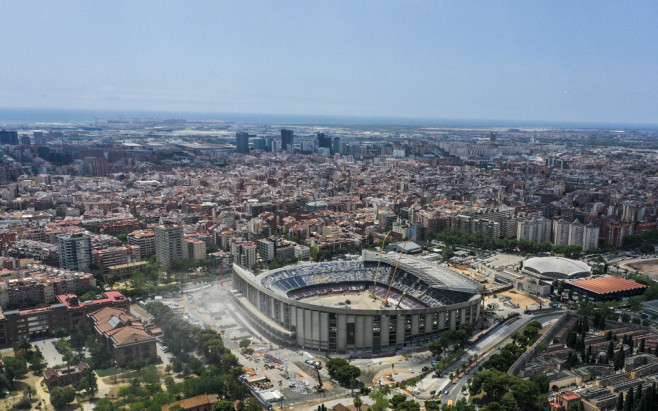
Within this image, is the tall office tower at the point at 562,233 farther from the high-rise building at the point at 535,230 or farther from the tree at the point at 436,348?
the tree at the point at 436,348

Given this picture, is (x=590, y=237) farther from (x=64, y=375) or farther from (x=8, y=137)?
(x=8, y=137)

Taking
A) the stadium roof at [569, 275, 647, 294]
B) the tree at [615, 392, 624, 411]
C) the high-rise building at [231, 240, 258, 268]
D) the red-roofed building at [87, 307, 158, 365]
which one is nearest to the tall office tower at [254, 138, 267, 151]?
the high-rise building at [231, 240, 258, 268]

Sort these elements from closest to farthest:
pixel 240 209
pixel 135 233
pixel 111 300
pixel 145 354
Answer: pixel 145 354 → pixel 111 300 → pixel 135 233 → pixel 240 209

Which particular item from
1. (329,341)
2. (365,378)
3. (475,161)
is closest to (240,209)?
(329,341)

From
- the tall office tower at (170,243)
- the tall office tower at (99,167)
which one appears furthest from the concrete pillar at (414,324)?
the tall office tower at (99,167)

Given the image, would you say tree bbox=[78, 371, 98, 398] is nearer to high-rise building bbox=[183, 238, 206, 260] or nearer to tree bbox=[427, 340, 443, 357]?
tree bbox=[427, 340, 443, 357]

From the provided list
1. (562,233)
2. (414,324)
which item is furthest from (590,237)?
(414,324)

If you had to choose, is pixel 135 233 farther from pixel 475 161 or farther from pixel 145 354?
pixel 475 161
